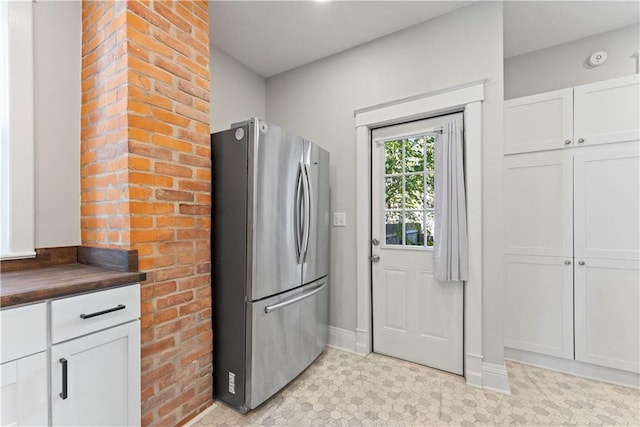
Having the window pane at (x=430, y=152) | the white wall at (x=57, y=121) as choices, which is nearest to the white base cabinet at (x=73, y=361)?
the white wall at (x=57, y=121)

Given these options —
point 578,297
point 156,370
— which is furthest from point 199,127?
point 578,297

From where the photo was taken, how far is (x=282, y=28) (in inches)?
87.0

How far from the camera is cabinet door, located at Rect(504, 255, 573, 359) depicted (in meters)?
2.08

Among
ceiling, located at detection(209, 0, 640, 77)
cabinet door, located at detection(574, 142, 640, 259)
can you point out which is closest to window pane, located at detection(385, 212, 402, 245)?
cabinet door, located at detection(574, 142, 640, 259)

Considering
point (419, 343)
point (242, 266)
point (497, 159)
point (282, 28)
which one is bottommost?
point (419, 343)

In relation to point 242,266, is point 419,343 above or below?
below

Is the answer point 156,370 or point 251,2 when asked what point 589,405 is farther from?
point 251,2

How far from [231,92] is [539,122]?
2637mm

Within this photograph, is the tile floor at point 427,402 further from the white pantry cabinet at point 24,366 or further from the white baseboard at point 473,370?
the white pantry cabinet at point 24,366

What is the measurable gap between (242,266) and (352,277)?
3.72 ft

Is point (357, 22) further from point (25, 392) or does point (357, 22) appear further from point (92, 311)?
point (25, 392)

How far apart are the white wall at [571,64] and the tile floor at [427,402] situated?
7.81 ft

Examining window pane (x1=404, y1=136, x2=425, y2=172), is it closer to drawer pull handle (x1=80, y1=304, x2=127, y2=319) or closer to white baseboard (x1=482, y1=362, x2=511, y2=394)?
white baseboard (x1=482, y1=362, x2=511, y2=394)

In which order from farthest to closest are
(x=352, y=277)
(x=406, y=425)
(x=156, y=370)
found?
(x=352, y=277), (x=406, y=425), (x=156, y=370)
